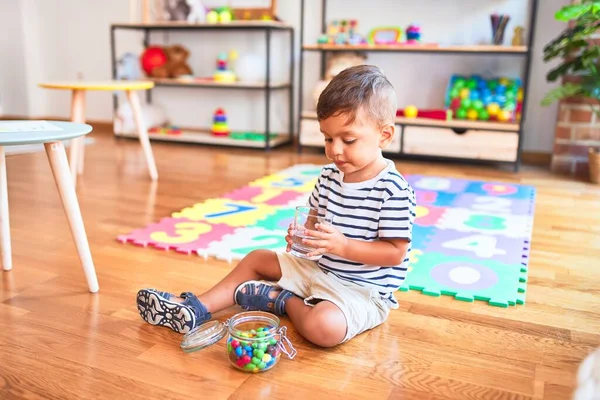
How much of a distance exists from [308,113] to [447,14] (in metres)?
0.93

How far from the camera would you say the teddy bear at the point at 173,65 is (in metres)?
3.61

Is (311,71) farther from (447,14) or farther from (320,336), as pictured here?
(320,336)

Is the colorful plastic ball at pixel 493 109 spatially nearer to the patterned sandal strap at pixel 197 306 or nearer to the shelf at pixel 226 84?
the shelf at pixel 226 84

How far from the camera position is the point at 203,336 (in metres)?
1.14

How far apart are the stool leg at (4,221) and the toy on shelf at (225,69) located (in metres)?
2.14

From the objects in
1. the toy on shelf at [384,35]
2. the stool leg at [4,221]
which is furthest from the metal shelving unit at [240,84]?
the stool leg at [4,221]

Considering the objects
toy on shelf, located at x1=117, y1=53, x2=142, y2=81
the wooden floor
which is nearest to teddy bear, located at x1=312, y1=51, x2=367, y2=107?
toy on shelf, located at x1=117, y1=53, x2=142, y2=81

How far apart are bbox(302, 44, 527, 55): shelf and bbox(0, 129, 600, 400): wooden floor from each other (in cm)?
121

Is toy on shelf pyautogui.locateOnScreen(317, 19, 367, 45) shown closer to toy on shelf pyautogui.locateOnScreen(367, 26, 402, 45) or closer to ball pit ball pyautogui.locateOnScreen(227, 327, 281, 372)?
toy on shelf pyautogui.locateOnScreen(367, 26, 402, 45)

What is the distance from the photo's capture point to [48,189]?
2.37 m

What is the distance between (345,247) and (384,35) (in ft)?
8.11

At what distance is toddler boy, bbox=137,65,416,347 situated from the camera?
108cm

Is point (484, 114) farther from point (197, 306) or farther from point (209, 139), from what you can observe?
point (197, 306)

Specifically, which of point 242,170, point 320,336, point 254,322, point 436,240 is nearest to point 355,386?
point 320,336
